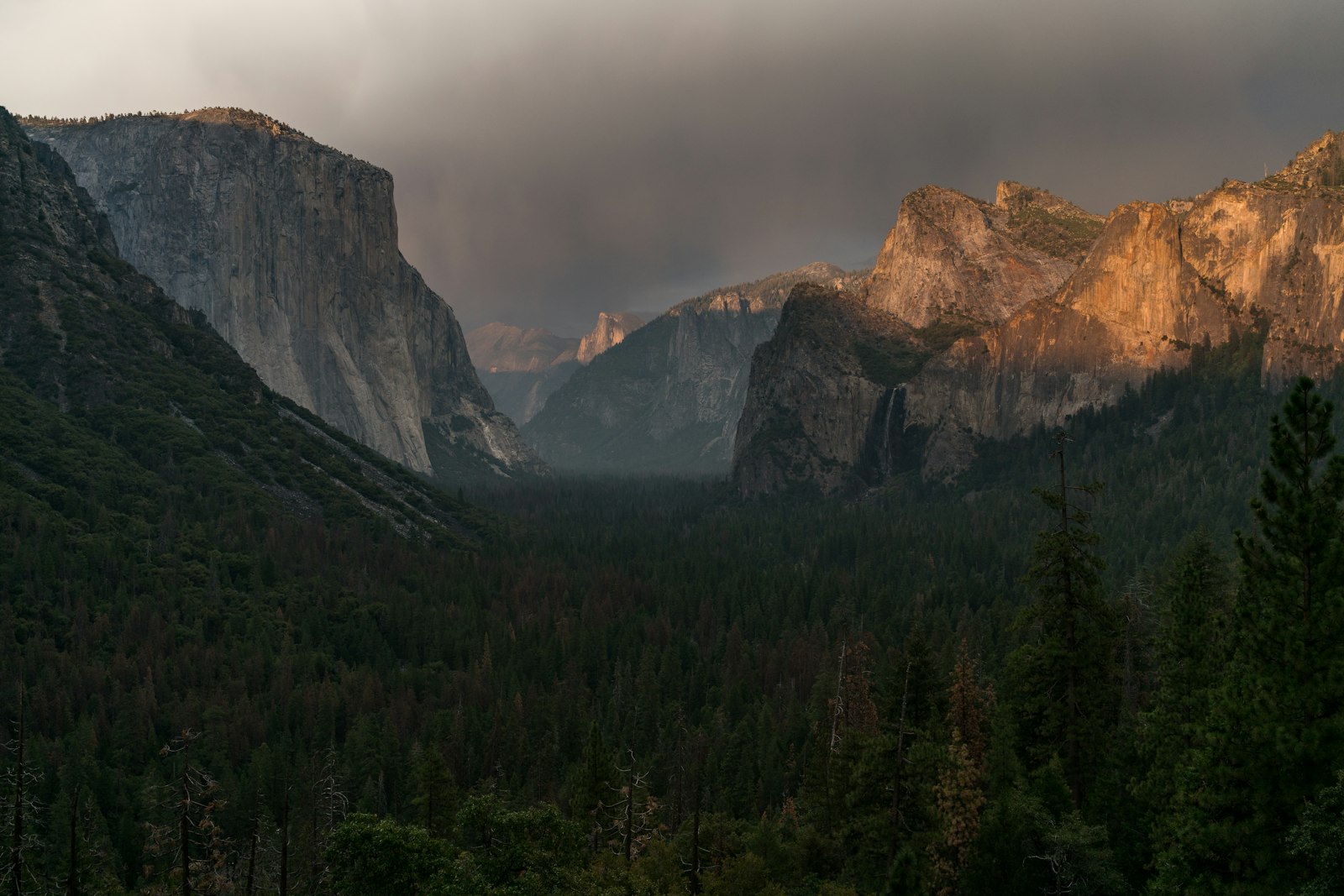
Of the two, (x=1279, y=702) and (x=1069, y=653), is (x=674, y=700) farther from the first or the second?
(x=1279, y=702)

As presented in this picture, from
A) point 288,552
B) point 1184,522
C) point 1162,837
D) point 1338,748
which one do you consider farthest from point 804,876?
point 1184,522

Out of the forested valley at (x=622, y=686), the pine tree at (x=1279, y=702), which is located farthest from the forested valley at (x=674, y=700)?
the forested valley at (x=622, y=686)

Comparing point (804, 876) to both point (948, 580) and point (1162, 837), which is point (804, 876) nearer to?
point (1162, 837)

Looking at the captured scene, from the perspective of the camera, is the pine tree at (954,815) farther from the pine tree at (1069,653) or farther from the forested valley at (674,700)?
the pine tree at (1069,653)

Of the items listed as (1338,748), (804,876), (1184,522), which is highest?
(1184,522)

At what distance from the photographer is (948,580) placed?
150250 millimetres

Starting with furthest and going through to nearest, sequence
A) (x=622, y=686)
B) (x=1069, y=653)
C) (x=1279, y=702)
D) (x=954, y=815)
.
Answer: (x=622, y=686) < (x=1069, y=653) < (x=954, y=815) < (x=1279, y=702)

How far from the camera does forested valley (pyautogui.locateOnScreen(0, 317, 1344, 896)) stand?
2938cm

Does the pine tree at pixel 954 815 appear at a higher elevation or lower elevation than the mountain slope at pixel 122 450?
lower

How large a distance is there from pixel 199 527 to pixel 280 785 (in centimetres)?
8098

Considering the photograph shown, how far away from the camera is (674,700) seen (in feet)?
353

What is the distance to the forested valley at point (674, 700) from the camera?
96.4ft

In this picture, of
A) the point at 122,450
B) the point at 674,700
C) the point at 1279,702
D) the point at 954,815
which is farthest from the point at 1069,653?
the point at 122,450

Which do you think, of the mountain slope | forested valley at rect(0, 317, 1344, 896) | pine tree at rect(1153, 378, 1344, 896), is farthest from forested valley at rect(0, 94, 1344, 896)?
the mountain slope
